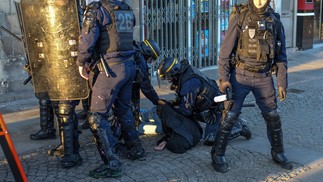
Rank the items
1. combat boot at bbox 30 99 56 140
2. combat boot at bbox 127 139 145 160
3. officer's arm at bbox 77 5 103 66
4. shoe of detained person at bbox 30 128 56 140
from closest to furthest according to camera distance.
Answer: officer's arm at bbox 77 5 103 66
combat boot at bbox 127 139 145 160
combat boot at bbox 30 99 56 140
shoe of detained person at bbox 30 128 56 140

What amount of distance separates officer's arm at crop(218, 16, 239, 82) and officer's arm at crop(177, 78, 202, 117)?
2.71 feet

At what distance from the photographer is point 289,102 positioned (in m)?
7.36

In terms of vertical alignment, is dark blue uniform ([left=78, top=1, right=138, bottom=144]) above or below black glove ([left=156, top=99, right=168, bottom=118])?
above

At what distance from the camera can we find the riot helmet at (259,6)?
4.17 meters

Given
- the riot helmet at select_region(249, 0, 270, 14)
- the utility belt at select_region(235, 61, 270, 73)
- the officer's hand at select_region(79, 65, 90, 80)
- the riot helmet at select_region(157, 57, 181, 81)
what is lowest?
the riot helmet at select_region(157, 57, 181, 81)

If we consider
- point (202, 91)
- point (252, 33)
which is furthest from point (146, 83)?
point (252, 33)

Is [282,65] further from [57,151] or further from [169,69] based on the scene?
[57,151]

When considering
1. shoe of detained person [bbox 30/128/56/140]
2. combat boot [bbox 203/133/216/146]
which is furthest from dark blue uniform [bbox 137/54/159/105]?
shoe of detained person [bbox 30/128/56/140]

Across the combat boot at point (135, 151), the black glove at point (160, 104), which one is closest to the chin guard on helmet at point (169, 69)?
the black glove at point (160, 104)

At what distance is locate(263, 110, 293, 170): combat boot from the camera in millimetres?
4461

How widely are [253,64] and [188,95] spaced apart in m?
0.99

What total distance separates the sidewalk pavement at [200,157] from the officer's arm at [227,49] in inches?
39.7

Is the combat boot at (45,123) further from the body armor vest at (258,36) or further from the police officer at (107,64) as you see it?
the body armor vest at (258,36)

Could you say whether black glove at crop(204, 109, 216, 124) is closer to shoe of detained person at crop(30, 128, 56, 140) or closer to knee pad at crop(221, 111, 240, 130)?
knee pad at crop(221, 111, 240, 130)
